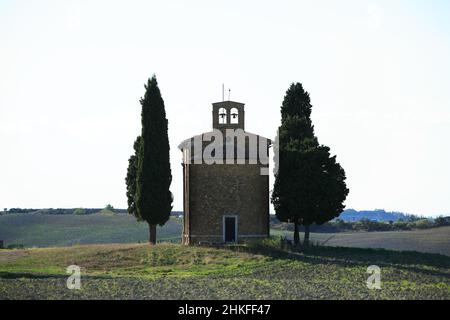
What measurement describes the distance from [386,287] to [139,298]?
37.0ft

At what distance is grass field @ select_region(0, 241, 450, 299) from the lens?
26484mm

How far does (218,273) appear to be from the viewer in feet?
119

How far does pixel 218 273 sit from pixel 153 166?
42.5ft

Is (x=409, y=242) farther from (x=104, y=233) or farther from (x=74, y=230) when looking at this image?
(x=74, y=230)

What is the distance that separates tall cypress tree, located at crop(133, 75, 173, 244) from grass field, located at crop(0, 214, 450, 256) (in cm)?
2108

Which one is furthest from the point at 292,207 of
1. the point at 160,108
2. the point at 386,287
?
the point at 386,287

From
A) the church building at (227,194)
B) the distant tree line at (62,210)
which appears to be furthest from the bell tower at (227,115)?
the distant tree line at (62,210)

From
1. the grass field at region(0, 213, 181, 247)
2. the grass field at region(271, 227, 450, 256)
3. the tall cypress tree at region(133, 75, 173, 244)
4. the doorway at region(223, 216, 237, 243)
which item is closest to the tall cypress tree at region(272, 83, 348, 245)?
the doorway at region(223, 216, 237, 243)

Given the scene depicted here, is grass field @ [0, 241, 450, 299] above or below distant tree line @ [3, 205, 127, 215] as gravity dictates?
below

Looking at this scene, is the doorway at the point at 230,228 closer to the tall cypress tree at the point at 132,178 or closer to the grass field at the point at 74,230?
the tall cypress tree at the point at 132,178

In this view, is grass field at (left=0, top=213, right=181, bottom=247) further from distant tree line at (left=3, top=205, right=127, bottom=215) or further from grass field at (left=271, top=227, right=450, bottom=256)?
grass field at (left=271, top=227, right=450, bottom=256)

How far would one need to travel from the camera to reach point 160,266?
40.5m

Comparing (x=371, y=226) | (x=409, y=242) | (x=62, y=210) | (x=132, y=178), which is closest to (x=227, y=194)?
(x=132, y=178)

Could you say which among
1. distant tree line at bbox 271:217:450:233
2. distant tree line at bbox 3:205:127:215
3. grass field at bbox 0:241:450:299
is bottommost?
grass field at bbox 0:241:450:299
